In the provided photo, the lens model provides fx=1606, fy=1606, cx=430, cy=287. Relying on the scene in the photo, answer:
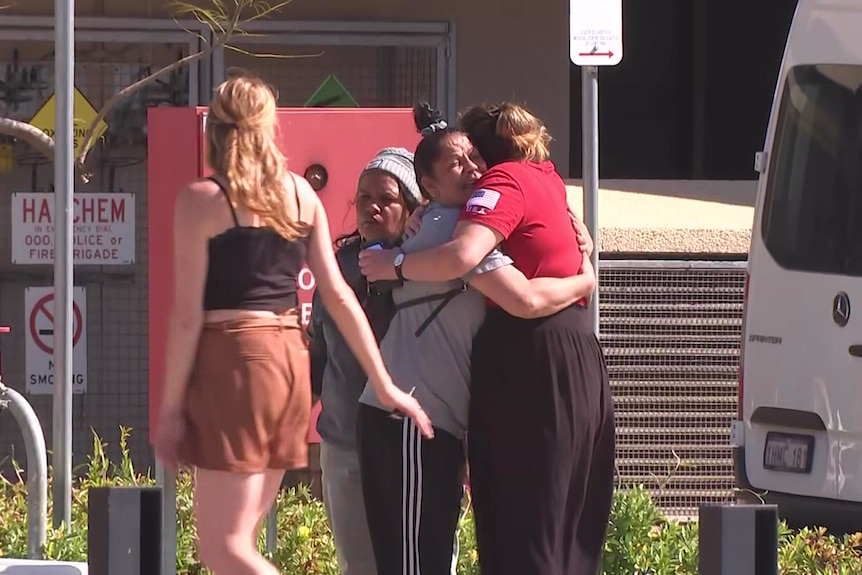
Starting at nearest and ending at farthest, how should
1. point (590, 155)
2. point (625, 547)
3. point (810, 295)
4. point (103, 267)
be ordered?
1. point (625, 547)
2. point (590, 155)
3. point (810, 295)
4. point (103, 267)

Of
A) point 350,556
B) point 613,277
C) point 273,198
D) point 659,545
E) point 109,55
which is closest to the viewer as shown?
point 273,198

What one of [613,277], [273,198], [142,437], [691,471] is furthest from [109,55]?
[273,198]

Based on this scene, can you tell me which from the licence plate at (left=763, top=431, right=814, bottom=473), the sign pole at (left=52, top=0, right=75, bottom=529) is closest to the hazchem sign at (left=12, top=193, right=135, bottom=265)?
the sign pole at (left=52, top=0, right=75, bottom=529)

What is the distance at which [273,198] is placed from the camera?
4047mm

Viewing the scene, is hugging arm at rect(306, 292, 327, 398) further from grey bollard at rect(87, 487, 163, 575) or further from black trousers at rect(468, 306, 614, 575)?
grey bollard at rect(87, 487, 163, 575)

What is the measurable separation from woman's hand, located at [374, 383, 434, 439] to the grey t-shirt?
13 cm

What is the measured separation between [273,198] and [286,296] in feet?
A: 0.82

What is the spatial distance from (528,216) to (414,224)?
353 mm

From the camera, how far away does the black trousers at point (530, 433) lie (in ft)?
14.1

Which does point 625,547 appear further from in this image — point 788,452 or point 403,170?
point 403,170

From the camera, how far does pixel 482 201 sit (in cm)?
425

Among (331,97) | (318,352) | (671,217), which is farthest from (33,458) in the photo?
(671,217)

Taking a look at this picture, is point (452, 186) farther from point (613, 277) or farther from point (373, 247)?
point (613, 277)

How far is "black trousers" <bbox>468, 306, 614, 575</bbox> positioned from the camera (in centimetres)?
431
